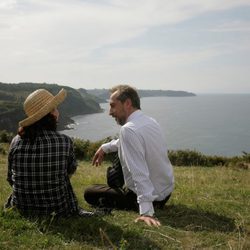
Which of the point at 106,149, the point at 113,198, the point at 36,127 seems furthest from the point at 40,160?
the point at 106,149

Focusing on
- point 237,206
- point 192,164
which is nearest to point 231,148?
point 192,164

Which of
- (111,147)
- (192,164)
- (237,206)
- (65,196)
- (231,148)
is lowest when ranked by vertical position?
(231,148)

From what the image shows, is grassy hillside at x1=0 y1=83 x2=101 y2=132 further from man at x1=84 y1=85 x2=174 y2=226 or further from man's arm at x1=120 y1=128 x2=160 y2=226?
man's arm at x1=120 y1=128 x2=160 y2=226

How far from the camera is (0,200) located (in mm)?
Result: 6586

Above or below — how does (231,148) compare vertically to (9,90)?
below

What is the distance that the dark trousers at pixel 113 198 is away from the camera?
6168 millimetres

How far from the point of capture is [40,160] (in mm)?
5250

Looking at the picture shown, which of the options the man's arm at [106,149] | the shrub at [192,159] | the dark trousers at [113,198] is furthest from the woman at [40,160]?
the shrub at [192,159]

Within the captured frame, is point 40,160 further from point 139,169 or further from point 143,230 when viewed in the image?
point 143,230

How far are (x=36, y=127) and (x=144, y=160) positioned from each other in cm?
146

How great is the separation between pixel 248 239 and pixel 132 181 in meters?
1.90

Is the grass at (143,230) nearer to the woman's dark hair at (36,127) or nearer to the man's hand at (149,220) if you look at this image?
the man's hand at (149,220)

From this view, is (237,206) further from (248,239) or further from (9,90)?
(9,90)

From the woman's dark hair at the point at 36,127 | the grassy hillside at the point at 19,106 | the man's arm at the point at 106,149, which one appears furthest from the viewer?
the grassy hillside at the point at 19,106
